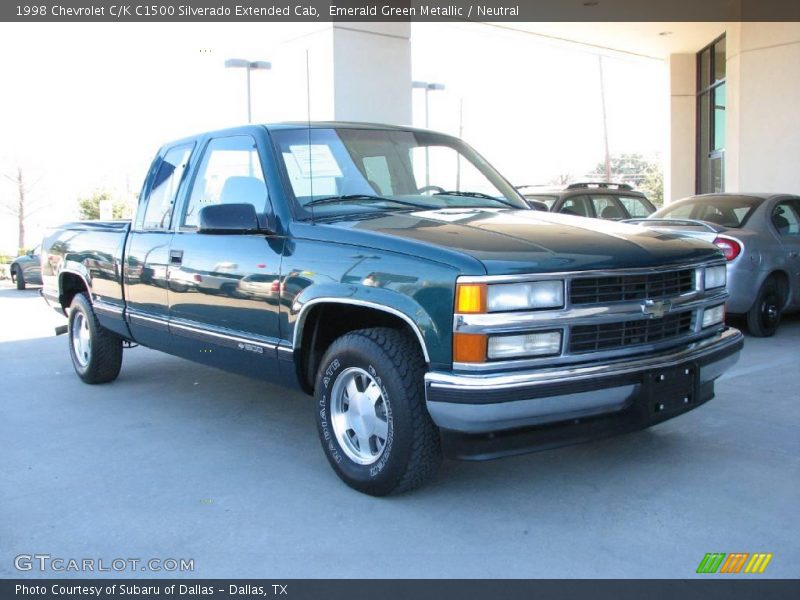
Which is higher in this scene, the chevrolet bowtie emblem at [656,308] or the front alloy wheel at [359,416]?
the chevrolet bowtie emblem at [656,308]

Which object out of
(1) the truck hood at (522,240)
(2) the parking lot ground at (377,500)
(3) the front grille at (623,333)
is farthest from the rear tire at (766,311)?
(3) the front grille at (623,333)

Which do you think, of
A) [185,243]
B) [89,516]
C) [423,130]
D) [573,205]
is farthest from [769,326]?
[89,516]

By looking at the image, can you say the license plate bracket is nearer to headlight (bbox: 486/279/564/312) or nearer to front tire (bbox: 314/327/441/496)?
headlight (bbox: 486/279/564/312)

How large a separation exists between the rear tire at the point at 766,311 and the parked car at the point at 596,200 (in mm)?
2624

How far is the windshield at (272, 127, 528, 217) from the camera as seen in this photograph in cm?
453

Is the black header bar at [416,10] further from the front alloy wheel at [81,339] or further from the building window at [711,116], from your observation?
the front alloy wheel at [81,339]

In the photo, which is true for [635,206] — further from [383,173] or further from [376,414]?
[376,414]

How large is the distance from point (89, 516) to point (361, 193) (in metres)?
2.22

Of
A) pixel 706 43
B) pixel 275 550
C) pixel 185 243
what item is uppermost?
pixel 706 43

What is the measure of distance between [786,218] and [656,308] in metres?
5.60

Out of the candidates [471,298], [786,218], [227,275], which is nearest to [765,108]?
[786,218]

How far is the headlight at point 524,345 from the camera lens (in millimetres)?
3371

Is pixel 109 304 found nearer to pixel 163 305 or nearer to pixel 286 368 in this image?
pixel 163 305

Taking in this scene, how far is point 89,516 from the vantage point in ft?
12.4
